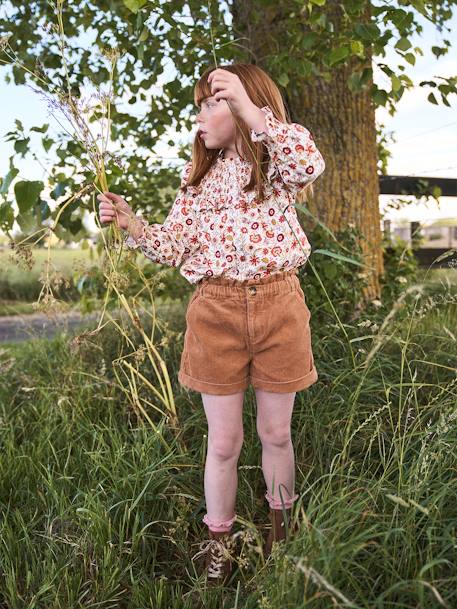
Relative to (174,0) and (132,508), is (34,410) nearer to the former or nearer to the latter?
(132,508)

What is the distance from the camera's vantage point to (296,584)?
1.31 m

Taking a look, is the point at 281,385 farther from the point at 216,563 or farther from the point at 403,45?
the point at 403,45

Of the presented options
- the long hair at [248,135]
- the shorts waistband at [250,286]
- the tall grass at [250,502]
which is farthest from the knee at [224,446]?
the long hair at [248,135]

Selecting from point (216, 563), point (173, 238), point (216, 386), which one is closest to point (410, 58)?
point (173, 238)

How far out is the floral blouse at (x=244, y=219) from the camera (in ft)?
5.70

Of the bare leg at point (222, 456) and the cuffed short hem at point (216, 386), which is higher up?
the cuffed short hem at point (216, 386)

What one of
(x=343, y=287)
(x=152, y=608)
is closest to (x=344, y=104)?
(x=343, y=287)

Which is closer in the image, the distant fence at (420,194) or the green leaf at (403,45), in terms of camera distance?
the green leaf at (403,45)

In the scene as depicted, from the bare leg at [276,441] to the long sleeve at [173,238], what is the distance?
1.63 feet

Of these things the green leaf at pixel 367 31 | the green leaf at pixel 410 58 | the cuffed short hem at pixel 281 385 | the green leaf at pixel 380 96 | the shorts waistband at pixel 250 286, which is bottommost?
the cuffed short hem at pixel 281 385

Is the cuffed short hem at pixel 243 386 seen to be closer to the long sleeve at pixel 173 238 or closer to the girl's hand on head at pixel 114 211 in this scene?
the long sleeve at pixel 173 238

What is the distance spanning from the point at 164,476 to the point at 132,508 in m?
0.25

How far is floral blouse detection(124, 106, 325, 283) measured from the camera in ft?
5.70

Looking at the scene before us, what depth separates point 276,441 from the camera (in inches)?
76.3
